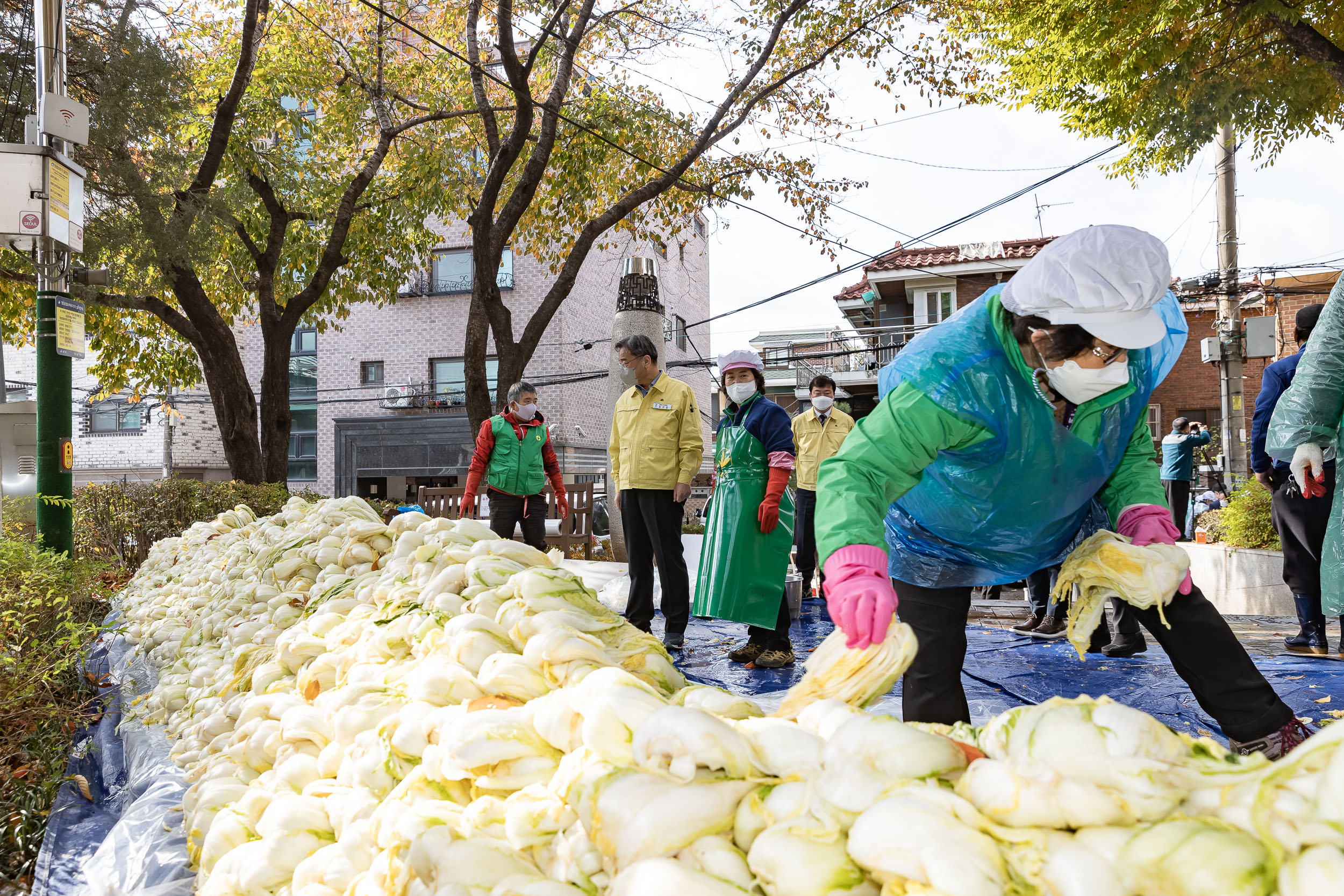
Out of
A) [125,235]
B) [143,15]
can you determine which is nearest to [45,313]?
[125,235]

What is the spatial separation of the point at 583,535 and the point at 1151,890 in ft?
29.8

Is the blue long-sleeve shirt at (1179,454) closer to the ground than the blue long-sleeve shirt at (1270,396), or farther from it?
closer to the ground

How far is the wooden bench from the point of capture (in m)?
9.11

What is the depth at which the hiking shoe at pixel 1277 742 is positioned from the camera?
182 centimetres

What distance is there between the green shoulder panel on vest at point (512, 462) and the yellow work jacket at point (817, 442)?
7.86 feet

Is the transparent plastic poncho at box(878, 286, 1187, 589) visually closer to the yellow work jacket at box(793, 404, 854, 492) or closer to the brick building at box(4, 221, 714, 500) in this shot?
the yellow work jacket at box(793, 404, 854, 492)

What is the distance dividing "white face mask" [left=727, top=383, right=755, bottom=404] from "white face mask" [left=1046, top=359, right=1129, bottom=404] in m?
2.80

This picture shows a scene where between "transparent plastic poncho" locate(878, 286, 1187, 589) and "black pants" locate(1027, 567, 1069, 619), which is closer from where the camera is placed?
"transparent plastic poncho" locate(878, 286, 1187, 589)

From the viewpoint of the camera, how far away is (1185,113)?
7051 mm

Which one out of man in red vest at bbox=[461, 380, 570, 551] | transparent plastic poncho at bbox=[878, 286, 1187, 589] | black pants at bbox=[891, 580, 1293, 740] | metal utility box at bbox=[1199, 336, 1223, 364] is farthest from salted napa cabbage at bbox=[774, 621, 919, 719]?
metal utility box at bbox=[1199, 336, 1223, 364]

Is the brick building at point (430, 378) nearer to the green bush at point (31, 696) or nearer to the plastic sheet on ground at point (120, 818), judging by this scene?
the green bush at point (31, 696)

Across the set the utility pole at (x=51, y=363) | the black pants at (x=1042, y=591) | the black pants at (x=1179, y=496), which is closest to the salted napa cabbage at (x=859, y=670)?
the black pants at (x=1042, y=591)

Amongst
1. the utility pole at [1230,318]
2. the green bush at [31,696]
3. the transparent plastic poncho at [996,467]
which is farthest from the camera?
the utility pole at [1230,318]

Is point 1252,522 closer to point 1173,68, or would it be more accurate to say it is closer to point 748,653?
point 1173,68
